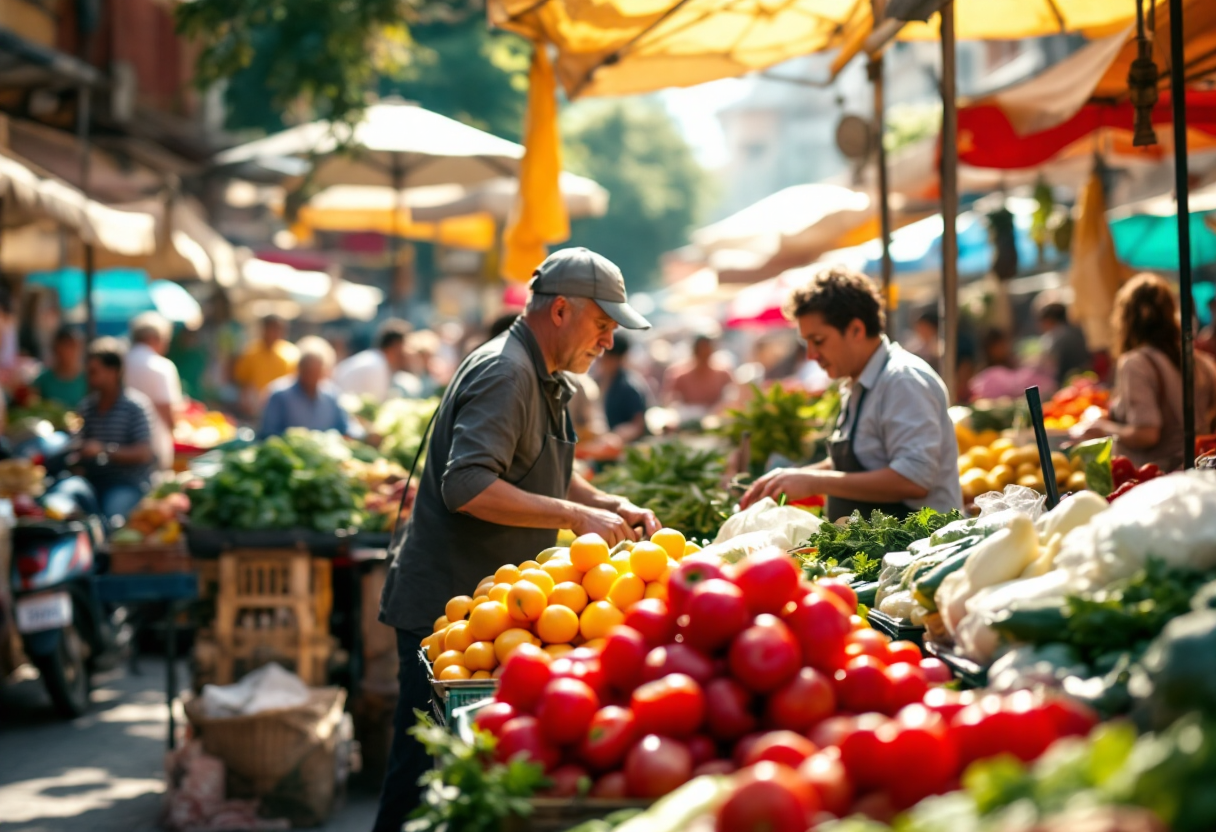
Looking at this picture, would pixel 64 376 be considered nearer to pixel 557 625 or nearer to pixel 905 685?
pixel 557 625

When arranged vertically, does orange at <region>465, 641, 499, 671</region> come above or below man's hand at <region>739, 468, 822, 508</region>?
below

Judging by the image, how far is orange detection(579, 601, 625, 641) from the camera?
11.2 ft

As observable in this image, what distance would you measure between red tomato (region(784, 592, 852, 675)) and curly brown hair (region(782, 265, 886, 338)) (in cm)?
266

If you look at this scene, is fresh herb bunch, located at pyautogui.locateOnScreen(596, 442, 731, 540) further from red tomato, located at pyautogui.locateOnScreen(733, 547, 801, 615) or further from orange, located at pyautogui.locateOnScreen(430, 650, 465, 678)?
red tomato, located at pyautogui.locateOnScreen(733, 547, 801, 615)

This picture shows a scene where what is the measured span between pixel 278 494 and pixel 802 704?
16.9ft

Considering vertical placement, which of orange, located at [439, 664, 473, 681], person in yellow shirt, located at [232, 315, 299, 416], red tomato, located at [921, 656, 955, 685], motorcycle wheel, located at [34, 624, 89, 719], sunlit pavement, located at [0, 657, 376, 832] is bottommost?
sunlit pavement, located at [0, 657, 376, 832]

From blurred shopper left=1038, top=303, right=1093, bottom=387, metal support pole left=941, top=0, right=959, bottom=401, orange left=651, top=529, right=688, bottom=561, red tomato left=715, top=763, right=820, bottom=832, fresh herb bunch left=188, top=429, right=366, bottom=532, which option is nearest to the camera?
red tomato left=715, top=763, right=820, bottom=832

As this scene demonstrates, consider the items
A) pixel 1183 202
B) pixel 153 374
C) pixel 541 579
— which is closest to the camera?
pixel 541 579

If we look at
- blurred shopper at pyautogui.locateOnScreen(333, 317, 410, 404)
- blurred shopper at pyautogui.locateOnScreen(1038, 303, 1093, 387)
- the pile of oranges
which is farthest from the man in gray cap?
blurred shopper at pyautogui.locateOnScreen(1038, 303, 1093, 387)

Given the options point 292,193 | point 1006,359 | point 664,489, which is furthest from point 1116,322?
point 292,193

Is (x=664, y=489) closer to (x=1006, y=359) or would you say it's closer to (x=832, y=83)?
(x=832, y=83)

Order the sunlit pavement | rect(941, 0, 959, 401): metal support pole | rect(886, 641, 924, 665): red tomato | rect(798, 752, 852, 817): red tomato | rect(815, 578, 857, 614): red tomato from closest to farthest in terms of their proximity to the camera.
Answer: rect(798, 752, 852, 817): red tomato
rect(886, 641, 924, 665): red tomato
rect(815, 578, 857, 614): red tomato
the sunlit pavement
rect(941, 0, 959, 401): metal support pole

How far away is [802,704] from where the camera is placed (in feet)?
7.82

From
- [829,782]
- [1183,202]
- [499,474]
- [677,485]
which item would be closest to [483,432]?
[499,474]
